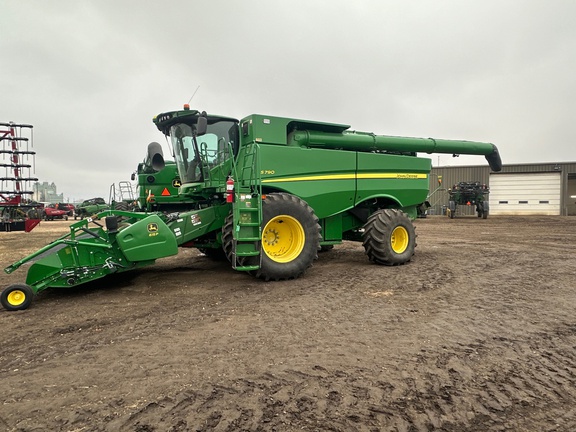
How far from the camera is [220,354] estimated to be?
3.00 m

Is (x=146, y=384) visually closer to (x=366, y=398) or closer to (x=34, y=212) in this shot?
(x=366, y=398)

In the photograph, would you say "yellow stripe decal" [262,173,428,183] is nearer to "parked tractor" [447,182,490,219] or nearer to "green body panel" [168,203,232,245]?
"green body panel" [168,203,232,245]

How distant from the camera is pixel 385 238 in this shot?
271 inches

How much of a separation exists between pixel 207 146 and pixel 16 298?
358 centimetres

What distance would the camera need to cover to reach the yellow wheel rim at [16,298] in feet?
13.9

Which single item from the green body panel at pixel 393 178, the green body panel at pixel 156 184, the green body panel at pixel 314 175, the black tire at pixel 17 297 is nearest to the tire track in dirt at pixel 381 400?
the black tire at pixel 17 297

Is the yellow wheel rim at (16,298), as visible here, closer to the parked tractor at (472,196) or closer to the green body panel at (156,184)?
the green body panel at (156,184)

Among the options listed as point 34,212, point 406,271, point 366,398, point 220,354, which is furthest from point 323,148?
point 34,212

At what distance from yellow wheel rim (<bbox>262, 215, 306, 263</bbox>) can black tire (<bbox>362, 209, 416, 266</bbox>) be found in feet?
5.54

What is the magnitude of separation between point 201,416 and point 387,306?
109 inches

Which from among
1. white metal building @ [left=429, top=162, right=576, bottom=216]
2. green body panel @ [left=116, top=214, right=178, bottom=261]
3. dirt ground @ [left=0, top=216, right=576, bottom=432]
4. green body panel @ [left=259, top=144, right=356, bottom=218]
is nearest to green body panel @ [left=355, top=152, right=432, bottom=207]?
green body panel @ [left=259, top=144, right=356, bottom=218]

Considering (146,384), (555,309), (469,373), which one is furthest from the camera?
(555,309)

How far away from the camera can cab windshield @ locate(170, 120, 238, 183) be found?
6496 millimetres

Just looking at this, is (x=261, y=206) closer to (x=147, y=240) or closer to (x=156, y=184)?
(x=147, y=240)
